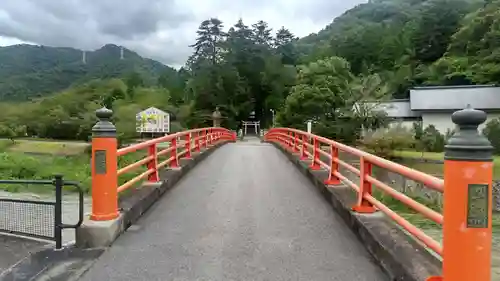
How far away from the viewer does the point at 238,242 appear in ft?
15.4

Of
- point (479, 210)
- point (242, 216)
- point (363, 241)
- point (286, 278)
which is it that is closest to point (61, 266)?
point (286, 278)

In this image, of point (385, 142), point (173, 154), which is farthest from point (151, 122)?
point (173, 154)

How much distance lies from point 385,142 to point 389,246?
73.0 feet

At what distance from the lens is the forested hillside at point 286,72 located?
45062 mm

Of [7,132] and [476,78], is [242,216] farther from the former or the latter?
[7,132]

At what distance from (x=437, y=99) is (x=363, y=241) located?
136ft

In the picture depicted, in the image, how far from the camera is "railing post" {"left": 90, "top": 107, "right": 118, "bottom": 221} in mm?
4629

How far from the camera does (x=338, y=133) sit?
31.9m

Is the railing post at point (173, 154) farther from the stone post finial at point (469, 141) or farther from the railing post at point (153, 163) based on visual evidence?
the stone post finial at point (469, 141)

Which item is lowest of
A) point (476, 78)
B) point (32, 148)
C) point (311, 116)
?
point (32, 148)

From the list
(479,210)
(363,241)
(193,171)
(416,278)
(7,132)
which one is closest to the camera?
(479,210)

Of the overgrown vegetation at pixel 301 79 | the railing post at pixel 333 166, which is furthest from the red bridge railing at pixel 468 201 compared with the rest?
the overgrown vegetation at pixel 301 79

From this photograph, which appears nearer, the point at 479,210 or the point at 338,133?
the point at 479,210

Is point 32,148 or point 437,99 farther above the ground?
point 437,99
